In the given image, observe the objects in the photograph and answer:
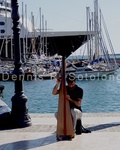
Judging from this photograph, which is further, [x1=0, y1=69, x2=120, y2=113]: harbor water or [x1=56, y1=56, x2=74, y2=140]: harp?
[x1=0, y1=69, x2=120, y2=113]: harbor water

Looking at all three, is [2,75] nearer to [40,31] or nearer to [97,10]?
[97,10]

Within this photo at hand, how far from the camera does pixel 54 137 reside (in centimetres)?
955

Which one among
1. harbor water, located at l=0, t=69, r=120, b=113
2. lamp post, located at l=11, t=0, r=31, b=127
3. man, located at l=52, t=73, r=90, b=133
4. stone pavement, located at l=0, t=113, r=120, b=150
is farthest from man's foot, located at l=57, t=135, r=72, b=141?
harbor water, located at l=0, t=69, r=120, b=113

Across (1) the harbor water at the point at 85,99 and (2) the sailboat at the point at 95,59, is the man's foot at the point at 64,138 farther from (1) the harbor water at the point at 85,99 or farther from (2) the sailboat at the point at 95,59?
(2) the sailboat at the point at 95,59

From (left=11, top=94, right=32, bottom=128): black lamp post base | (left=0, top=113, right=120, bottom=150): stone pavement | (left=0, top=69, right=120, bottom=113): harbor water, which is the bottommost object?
(left=0, top=69, right=120, bottom=113): harbor water

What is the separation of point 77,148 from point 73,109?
Answer: 1154 millimetres

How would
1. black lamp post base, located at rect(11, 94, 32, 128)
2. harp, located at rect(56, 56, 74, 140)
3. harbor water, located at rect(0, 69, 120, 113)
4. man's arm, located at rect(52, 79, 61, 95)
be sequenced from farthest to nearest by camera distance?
harbor water, located at rect(0, 69, 120, 113) → black lamp post base, located at rect(11, 94, 32, 128) → man's arm, located at rect(52, 79, 61, 95) → harp, located at rect(56, 56, 74, 140)

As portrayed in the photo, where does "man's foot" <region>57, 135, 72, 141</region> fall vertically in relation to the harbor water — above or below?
above

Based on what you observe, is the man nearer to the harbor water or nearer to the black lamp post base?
the black lamp post base

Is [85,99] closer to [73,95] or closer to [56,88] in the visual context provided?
[73,95]

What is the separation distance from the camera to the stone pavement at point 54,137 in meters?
8.58

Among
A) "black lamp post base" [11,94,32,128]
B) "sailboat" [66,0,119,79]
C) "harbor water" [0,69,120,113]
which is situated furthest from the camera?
"sailboat" [66,0,119,79]

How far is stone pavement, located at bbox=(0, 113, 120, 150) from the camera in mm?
8578

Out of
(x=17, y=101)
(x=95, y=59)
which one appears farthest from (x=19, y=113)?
(x=95, y=59)
